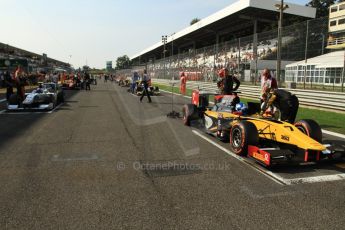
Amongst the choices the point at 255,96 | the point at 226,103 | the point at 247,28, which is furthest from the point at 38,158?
the point at 247,28

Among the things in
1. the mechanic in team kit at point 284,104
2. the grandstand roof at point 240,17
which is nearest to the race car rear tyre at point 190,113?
the mechanic in team kit at point 284,104

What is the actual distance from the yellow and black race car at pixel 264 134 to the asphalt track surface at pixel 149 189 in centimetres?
27

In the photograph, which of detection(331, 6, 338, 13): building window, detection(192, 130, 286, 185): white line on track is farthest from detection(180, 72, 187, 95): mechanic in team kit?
detection(331, 6, 338, 13): building window

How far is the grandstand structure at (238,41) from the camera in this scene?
72.0ft

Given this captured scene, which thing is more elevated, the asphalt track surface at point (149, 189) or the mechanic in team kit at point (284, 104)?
the mechanic in team kit at point (284, 104)

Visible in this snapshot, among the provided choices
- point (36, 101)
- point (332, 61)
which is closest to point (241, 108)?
point (36, 101)

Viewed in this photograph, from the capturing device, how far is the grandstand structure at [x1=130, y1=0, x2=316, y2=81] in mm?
21934

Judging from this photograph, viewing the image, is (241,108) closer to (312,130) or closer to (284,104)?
(284,104)

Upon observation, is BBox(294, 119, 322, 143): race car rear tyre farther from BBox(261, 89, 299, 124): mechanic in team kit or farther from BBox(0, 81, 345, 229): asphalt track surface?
BBox(261, 89, 299, 124): mechanic in team kit

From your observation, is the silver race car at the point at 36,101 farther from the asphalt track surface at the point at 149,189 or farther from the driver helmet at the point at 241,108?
the driver helmet at the point at 241,108

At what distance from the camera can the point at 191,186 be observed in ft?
15.4

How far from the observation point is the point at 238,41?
24.4 m

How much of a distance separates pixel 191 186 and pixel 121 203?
41.9 inches

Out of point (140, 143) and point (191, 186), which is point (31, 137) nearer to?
point (140, 143)
